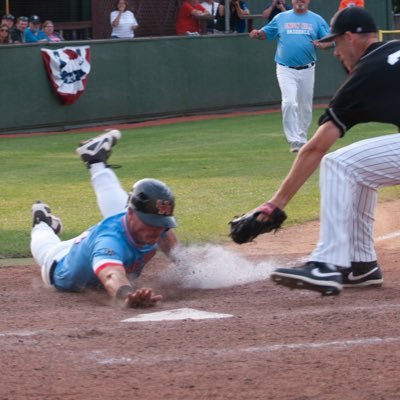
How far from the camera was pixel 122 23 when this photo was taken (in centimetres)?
2020

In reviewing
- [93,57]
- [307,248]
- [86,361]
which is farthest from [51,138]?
[86,361]

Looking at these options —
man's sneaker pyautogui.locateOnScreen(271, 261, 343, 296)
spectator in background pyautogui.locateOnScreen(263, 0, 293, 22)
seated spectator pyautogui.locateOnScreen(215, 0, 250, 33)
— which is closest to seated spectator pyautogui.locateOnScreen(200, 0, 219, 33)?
seated spectator pyautogui.locateOnScreen(215, 0, 250, 33)

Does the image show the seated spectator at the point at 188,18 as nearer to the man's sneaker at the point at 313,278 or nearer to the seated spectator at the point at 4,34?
Answer: the seated spectator at the point at 4,34

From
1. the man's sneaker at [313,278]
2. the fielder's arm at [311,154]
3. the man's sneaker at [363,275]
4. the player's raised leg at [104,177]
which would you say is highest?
the fielder's arm at [311,154]

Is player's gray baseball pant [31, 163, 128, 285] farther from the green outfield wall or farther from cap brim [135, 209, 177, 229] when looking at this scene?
the green outfield wall

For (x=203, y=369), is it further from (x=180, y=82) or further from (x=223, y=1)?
(x=223, y=1)

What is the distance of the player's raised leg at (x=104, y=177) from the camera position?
21.5ft

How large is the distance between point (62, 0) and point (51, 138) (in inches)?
268

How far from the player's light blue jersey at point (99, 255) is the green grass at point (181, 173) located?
1.57 m

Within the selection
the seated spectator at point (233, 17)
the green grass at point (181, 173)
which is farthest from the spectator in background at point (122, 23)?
the green grass at point (181, 173)

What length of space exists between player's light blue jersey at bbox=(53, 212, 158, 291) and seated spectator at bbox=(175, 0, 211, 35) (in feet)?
50.8

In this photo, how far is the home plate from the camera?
5.31 meters

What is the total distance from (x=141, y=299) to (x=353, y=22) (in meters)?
1.88

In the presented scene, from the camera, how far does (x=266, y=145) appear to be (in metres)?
15.2
